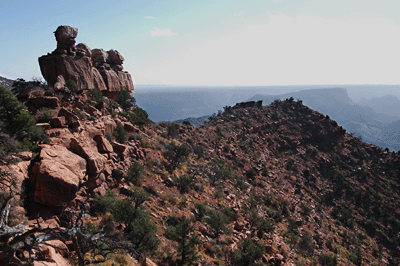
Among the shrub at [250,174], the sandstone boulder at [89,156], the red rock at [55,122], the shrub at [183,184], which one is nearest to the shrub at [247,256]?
the shrub at [183,184]

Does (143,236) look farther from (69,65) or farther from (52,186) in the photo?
(69,65)

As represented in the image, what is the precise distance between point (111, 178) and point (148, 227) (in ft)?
15.8

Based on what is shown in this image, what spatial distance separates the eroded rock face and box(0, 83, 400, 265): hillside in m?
0.04

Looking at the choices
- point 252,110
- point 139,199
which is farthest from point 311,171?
point 139,199

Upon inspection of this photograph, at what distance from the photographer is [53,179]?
8.41 m

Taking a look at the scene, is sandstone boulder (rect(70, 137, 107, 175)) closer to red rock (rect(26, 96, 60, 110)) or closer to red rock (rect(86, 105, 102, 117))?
red rock (rect(26, 96, 60, 110))

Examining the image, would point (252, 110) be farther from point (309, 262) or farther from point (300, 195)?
point (309, 262)

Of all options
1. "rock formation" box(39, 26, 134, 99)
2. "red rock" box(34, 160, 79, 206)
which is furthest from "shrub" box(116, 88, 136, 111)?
"red rock" box(34, 160, 79, 206)

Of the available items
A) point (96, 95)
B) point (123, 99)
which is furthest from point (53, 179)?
point (123, 99)

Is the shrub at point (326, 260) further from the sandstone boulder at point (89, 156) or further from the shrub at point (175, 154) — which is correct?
the sandstone boulder at point (89, 156)

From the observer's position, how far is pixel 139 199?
37.6ft

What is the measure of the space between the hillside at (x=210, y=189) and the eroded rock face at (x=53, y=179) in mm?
41

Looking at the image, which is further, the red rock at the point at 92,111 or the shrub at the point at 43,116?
the red rock at the point at 92,111

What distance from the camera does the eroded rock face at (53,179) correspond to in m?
8.41
